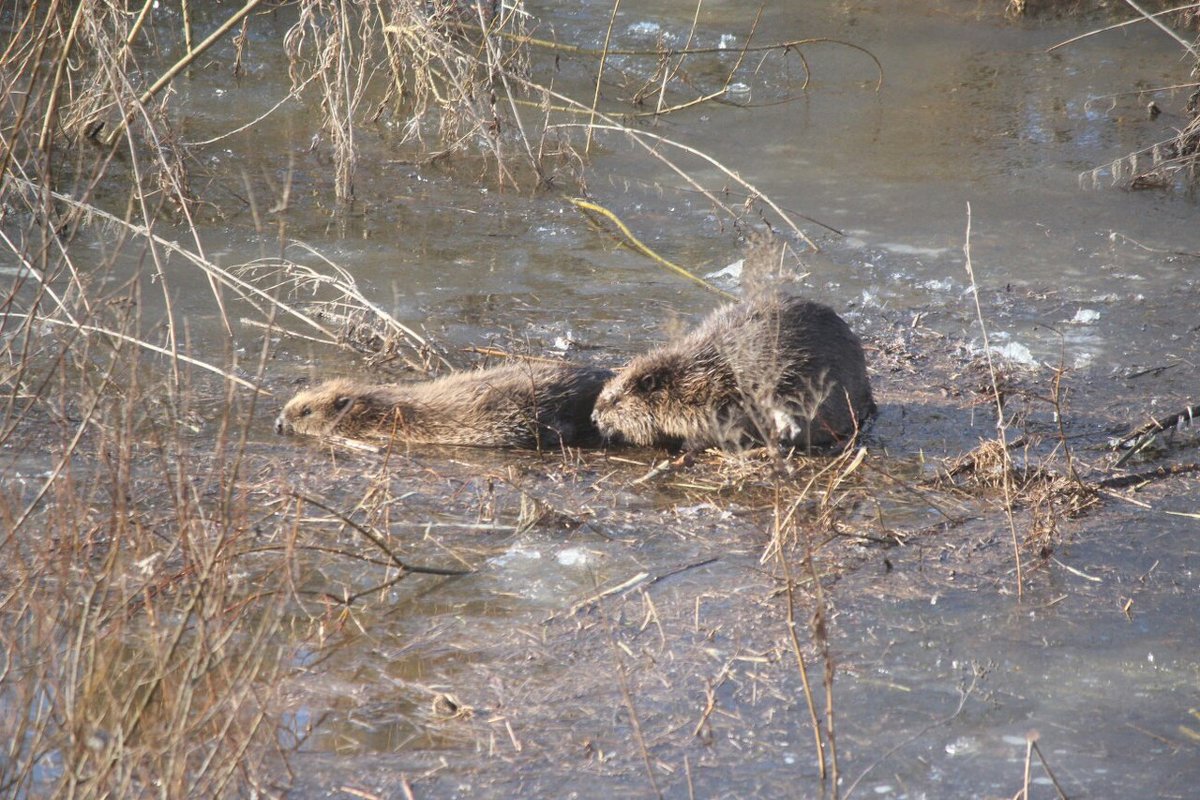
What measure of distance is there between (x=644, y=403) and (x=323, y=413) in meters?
1.40

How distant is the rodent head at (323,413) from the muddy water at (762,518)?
15 centimetres

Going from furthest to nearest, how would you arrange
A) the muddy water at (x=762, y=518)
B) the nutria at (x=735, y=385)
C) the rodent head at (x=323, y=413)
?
the rodent head at (x=323, y=413) → the nutria at (x=735, y=385) → the muddy water at (x=762, y=518)

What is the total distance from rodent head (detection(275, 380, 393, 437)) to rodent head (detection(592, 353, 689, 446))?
1017mm

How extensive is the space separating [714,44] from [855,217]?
163 inches

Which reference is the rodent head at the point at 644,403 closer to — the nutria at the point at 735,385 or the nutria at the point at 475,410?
the nutria at the point at 735,385

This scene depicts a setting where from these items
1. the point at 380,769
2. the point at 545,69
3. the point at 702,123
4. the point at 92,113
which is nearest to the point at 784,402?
the point at 380,769

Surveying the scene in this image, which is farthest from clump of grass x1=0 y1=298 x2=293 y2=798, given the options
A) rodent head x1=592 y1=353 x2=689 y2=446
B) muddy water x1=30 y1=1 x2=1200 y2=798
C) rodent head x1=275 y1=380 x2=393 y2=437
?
rodent head x1=592 y1=353 x2=689 y2=446

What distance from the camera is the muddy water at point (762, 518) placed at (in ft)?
11.6

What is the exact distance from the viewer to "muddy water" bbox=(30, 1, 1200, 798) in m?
3.53

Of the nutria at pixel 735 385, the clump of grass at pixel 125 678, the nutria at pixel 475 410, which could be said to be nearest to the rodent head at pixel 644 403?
the nutria at pixel 735 385

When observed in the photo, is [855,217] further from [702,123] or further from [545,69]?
[545,69]

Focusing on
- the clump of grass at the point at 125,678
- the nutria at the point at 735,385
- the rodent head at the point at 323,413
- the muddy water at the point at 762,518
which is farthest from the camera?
the rodent head at the point at 323,413

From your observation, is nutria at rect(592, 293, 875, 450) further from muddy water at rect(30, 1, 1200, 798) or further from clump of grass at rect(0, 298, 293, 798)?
clump of grass at rect(0, 298, 293, 798)

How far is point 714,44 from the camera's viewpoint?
12227 millimetres
